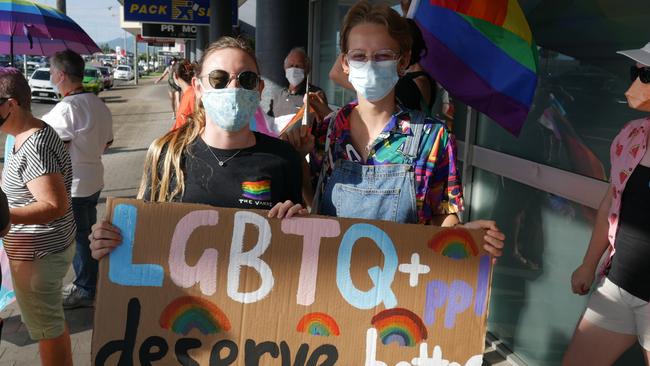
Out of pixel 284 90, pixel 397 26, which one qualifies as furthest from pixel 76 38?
pixel 397 26

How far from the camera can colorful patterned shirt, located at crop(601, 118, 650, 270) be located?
2217mm

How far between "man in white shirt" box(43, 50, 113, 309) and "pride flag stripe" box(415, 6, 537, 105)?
2873mm

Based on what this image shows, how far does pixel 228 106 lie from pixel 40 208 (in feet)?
4.34

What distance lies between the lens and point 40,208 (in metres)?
2.84

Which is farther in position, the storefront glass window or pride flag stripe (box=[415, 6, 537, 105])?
the storefront glass window

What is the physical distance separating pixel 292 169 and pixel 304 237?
1.10 ft

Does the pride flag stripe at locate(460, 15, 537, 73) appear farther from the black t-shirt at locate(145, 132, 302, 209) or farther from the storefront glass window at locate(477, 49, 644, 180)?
the black t-shirt at locate(145, 132, 302, 209)

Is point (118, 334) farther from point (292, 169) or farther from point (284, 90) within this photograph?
point (284, 90)

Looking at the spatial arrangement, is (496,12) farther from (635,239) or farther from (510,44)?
(635,239)

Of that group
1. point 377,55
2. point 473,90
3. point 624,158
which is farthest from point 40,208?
point 624,158

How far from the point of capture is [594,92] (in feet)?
10.3

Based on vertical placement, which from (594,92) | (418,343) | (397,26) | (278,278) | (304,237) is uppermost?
(397,26)

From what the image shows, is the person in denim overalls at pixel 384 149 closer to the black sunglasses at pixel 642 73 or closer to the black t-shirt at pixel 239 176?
the black t-shirt at pixel 239 176

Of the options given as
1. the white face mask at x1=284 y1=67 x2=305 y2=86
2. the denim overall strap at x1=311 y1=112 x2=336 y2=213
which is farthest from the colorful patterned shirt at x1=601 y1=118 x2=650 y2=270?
the white face mask at x1=284 y1=67 x2=305 y2=86
